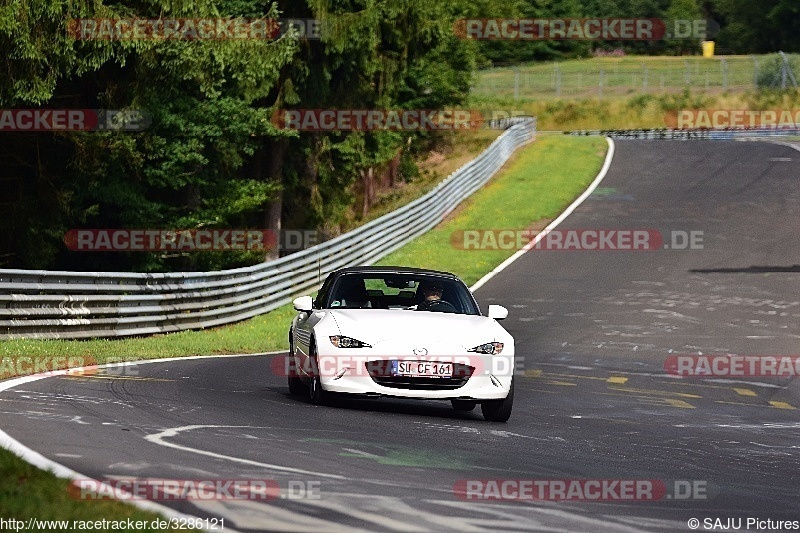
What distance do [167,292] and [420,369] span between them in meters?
12.4

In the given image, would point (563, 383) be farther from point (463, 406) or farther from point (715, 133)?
point (715, 133)

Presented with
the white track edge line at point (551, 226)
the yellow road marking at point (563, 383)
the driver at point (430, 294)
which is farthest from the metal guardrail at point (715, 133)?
→ the driver at point (430, 294)

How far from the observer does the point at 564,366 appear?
812 inches

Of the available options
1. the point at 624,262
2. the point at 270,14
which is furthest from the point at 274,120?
the point at 624,262

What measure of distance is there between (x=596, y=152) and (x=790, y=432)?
42.1 m

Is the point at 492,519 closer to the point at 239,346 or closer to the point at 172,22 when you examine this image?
the point at 239,346

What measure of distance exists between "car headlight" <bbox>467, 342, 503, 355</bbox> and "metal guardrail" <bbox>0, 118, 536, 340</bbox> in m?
8.55

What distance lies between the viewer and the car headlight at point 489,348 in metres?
12.7

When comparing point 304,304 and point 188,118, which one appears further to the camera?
point 188,118

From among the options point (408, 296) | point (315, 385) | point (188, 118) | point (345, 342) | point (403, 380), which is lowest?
point (315, 385)

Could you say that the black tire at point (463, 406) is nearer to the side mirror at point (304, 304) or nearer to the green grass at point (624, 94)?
the side mirror at point (304, 304)

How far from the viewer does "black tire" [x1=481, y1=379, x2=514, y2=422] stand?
42.0ft

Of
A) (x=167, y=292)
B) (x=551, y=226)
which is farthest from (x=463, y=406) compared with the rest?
(x=551, y=226)

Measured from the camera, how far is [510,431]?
11.9m
